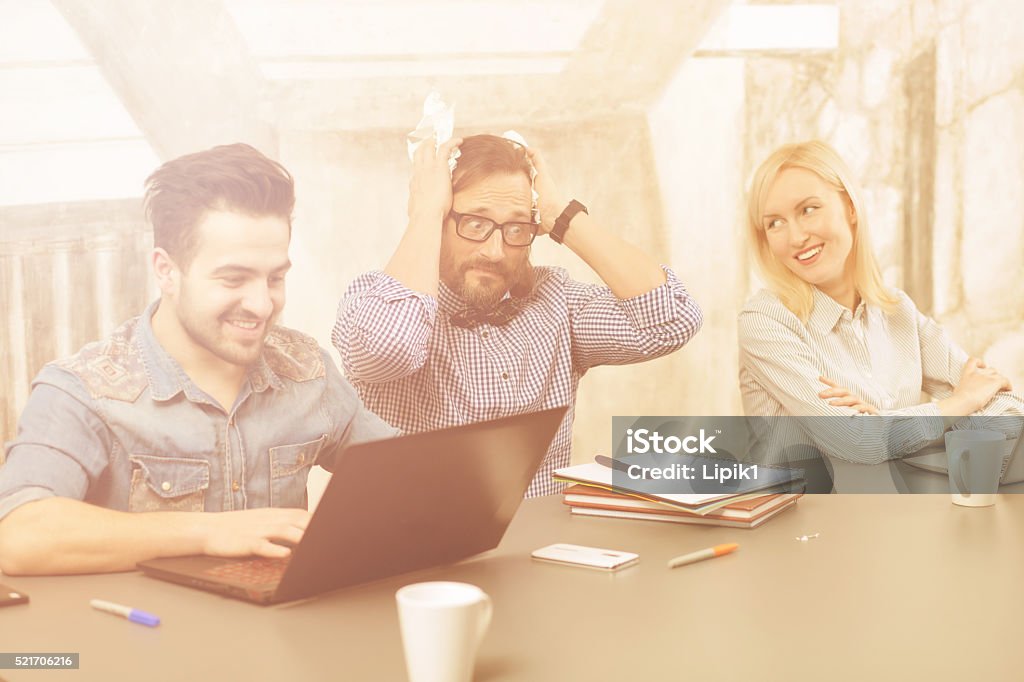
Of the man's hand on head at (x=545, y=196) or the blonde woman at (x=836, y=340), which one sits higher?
the man's hand on head at (x=545, y=196)

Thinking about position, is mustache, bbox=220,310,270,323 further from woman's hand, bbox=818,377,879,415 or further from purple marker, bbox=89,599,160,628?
woman's hand, bbox=818,377,879,415

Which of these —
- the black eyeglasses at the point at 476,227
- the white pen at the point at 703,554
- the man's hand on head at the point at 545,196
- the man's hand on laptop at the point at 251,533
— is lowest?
the white pen at the point at 703,554

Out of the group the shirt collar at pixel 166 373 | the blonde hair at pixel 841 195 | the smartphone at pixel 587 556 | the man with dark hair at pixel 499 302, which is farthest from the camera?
the blonde hair at pixel 841 195

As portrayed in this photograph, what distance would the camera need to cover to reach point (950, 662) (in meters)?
0.90

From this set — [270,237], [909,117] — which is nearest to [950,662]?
[270,237]

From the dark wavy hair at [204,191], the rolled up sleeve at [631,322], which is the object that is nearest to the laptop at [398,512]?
the dark wavy hair at [204,191]

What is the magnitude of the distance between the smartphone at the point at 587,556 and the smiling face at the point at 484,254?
134cm

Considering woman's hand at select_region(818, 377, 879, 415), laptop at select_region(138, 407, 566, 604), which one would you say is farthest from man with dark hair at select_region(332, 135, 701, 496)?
laptop at select_region(138, 407, 566, 604)

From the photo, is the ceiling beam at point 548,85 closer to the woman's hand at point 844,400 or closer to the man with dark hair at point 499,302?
the man with dark hair at point 499,302

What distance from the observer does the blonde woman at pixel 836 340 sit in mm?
2596

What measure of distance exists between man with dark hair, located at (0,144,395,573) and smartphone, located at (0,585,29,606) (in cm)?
35

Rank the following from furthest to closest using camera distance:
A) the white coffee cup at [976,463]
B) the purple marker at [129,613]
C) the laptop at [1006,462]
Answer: the laptop at [1006,462]
the white coffee cup at [976,463]
the purple marker at [129,613]

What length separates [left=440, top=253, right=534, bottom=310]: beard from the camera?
2582 mm

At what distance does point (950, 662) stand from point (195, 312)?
1760mm
